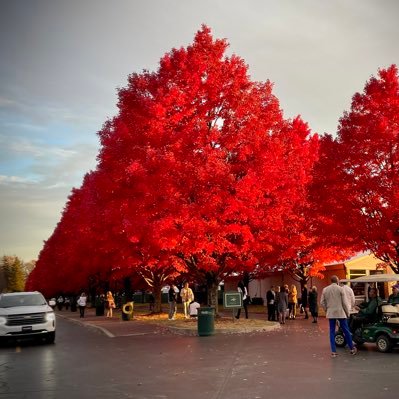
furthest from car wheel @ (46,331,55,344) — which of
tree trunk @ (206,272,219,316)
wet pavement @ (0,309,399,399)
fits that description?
tree trunk @ (206,272,219,316)

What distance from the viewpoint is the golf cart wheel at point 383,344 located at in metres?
13.3

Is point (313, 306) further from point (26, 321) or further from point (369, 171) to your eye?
point (26, 321)

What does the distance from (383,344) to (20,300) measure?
1251 centimetres

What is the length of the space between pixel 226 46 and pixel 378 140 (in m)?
8.09

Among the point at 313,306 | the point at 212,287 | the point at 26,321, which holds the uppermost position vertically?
the point at 212,287

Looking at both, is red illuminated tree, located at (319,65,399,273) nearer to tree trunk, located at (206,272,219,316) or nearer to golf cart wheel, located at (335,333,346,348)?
tree trunk, located at (206,272,219,316)

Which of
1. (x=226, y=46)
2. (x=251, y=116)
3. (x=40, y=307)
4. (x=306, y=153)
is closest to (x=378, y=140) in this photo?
(x=251, y=116)

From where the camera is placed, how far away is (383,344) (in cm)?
1339

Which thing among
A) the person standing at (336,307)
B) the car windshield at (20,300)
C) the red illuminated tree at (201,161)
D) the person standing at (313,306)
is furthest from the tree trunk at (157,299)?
the person standing at (336,307)

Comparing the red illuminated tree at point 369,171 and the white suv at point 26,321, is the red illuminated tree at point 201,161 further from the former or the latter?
the white suv at point 26,321

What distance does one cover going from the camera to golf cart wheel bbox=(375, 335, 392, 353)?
13.3 m

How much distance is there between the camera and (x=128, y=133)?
23422 mm

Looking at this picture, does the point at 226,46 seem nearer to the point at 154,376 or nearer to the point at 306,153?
the point at 306,153

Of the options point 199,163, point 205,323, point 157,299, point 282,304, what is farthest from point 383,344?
point 157,299
